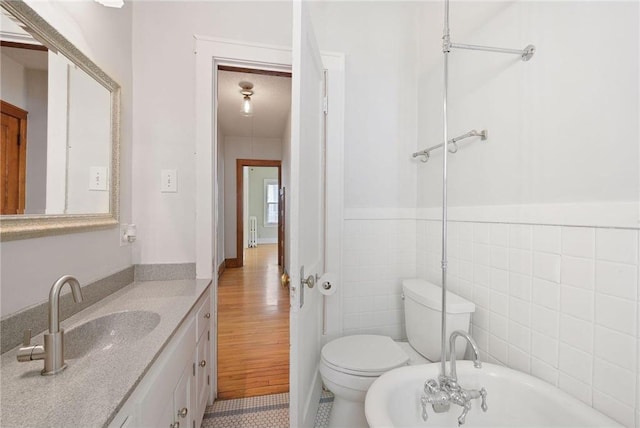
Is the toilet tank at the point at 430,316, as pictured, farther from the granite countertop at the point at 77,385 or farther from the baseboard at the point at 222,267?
the baseboard at the point at 222,267

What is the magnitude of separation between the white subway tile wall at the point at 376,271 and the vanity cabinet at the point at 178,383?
0.83 m

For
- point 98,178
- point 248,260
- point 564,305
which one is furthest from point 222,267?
point 564,305

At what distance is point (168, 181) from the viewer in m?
1.55

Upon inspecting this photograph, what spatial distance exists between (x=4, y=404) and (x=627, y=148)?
1.60 m

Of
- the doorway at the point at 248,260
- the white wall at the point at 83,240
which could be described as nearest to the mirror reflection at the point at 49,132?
the white wall at the point at 83,240

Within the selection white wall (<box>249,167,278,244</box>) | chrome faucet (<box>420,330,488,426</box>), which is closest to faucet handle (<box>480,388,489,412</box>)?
chrome faucet (<box>420,330,488,426</box>)

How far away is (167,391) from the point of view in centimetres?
87

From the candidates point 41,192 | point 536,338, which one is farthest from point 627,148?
A: point 41,192

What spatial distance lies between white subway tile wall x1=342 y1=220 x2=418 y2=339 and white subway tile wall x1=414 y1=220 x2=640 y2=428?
484 millimetres

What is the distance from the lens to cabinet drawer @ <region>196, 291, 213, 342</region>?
4.21 feet

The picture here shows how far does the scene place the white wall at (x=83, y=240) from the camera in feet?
2.65

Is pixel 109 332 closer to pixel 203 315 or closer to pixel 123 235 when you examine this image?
pixel 203 315

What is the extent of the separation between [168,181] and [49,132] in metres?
Answer: 0.63

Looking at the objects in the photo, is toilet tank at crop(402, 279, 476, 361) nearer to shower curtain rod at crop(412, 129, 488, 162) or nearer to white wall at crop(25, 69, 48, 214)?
shower curtain rod at crop(412, 129, 488, 162)
